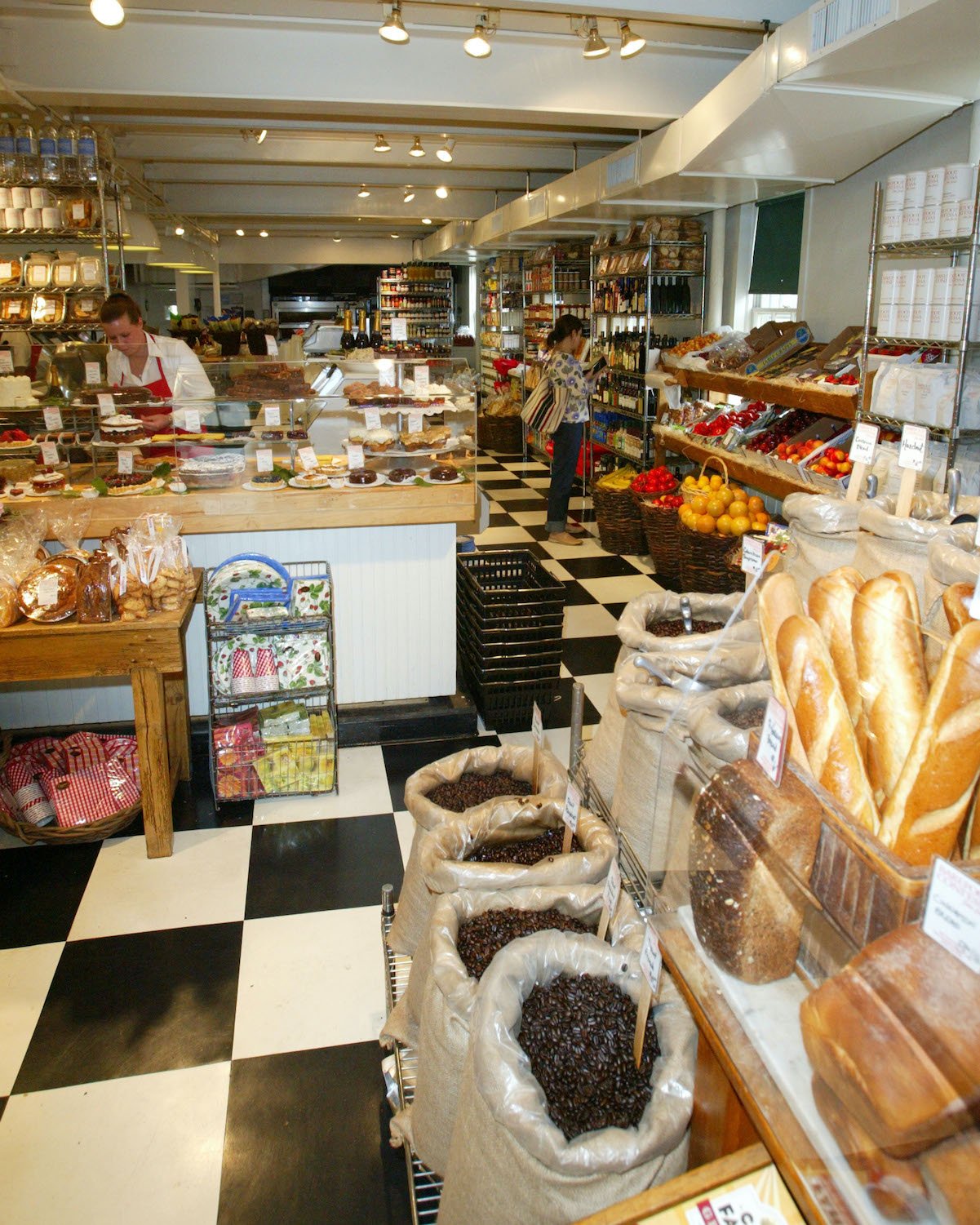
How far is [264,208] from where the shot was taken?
11.7 metres

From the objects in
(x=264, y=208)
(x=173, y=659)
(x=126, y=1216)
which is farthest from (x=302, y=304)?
(x=126, y=1216)

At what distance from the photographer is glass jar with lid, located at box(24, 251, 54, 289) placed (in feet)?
19.7

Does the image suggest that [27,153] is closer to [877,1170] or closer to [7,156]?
[7,156]

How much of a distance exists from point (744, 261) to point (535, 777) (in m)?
5.62

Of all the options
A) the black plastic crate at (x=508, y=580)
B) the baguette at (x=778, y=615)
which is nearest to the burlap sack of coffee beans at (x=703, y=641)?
the baguette at (x=778, y=615)

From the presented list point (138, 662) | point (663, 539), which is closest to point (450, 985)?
point (138, 662)

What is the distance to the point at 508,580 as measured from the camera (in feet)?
13.9

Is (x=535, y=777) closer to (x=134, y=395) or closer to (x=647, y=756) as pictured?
(x=647, y=756)

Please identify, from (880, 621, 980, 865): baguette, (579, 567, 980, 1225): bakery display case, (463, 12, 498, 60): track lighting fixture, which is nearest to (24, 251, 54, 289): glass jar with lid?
(463, 12, 498, 60): track lighting fixture

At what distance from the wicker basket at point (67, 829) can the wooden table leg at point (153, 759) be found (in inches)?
4.7

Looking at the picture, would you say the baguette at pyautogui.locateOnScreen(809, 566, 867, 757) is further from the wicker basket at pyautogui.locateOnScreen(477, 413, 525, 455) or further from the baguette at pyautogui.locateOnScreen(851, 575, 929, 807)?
the wicker basket at pyautogui.locateOnScreen(477, 413, 525, 455)

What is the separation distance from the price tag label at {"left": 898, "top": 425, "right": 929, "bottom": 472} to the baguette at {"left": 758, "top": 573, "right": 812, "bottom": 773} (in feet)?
3.49

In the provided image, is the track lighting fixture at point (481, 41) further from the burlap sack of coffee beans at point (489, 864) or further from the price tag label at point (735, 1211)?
the price tag label at point (735, 1211)

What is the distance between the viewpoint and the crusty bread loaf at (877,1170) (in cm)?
77
